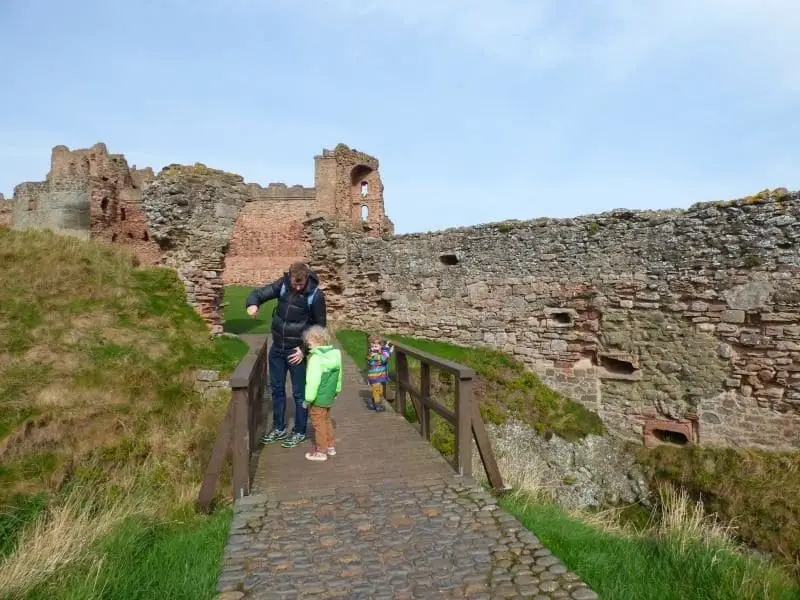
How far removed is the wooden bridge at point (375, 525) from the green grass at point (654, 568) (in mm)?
361

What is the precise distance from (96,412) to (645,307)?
9996mm

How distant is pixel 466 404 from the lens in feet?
18.6

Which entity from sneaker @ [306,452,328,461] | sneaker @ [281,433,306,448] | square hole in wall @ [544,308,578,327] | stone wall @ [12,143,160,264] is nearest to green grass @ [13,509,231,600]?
sneaker @ [306,452,328,461]

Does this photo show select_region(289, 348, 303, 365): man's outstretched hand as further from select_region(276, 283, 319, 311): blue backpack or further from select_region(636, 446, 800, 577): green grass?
select_region(636, 446, 800, 577): green grass

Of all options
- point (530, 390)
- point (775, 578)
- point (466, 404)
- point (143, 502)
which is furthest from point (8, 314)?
point (775, 578)

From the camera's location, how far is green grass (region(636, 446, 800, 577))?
7469 mm

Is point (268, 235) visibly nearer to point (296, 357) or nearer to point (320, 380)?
point (296, 357)

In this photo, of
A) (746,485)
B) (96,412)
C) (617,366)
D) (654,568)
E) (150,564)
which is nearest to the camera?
(150,564)

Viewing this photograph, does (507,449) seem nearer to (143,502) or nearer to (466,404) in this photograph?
(466,404)

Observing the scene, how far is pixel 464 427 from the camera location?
5.53m

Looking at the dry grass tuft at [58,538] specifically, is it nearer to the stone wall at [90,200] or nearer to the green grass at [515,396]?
the green grass at [515,396]

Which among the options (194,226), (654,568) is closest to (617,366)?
(654,568)

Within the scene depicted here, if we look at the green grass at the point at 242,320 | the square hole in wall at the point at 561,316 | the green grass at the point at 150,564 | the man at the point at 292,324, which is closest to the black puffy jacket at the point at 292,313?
the man at the point at 292,324

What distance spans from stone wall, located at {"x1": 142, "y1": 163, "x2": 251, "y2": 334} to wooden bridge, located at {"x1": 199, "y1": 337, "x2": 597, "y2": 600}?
20.4 ft
